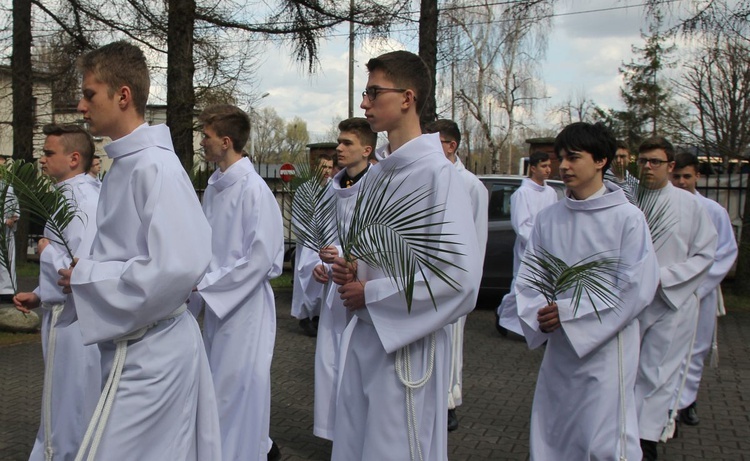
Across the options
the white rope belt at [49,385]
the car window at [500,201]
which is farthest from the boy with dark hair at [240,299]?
the car window at [500,201]

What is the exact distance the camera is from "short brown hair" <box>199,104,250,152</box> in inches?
213

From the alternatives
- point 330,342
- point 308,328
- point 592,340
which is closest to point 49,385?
point 330,342

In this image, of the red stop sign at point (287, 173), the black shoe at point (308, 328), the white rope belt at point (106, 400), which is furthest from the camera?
the black shoe at point (308, 328)

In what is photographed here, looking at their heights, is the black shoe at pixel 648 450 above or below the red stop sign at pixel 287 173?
below

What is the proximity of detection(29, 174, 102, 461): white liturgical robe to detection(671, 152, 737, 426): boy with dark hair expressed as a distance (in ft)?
14.3

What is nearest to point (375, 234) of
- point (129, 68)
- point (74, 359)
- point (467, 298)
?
point (467, 298)

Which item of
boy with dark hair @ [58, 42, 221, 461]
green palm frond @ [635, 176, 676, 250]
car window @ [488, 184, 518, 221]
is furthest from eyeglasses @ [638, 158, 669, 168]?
car window @ [488, 184, 518, 221]

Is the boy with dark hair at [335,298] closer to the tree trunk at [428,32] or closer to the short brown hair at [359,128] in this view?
the short brown hair at [359,128]

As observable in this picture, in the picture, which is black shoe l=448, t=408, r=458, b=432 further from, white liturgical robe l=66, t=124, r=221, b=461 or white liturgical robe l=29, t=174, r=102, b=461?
white liturgical robe l=66, t=124, r=221, b=461

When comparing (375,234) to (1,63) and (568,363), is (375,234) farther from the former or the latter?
(1,63)

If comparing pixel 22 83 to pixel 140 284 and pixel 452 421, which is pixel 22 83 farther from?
pixel 140 284

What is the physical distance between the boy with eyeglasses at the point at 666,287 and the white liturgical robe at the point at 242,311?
2.37 m

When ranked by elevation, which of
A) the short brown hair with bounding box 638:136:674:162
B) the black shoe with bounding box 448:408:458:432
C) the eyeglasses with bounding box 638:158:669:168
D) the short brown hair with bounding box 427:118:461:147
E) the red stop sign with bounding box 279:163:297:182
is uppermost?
the short brown hair with bounding box 427:118:461:147

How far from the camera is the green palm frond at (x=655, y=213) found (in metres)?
5.44
